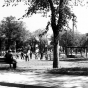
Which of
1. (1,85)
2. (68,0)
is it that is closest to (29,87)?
(1,85)

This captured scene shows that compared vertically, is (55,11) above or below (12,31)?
below

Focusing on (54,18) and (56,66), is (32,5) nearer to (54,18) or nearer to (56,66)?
(54,18)

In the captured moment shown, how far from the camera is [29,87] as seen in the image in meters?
8.04

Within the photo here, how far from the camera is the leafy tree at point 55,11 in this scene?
50.6 ft

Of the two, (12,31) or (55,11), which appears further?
(12,31)

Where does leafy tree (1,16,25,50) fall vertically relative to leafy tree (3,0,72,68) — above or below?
above

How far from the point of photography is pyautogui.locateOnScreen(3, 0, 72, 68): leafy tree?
Answer: 50.6 feet

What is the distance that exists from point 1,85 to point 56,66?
803 cm

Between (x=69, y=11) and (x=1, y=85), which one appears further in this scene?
(x=69, y=11)

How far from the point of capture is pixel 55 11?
15664mm

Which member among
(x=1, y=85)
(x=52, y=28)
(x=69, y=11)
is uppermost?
(x=69, y=11)

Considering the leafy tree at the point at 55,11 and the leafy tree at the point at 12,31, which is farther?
the leafy tree at the point at 12,31

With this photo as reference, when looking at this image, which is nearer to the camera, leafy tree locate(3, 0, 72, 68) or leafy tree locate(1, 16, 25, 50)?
leafy tree locate(3, 0, 72, 68)

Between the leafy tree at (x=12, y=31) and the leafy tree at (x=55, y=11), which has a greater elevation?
the leafy tree at (x=12, y=31)
